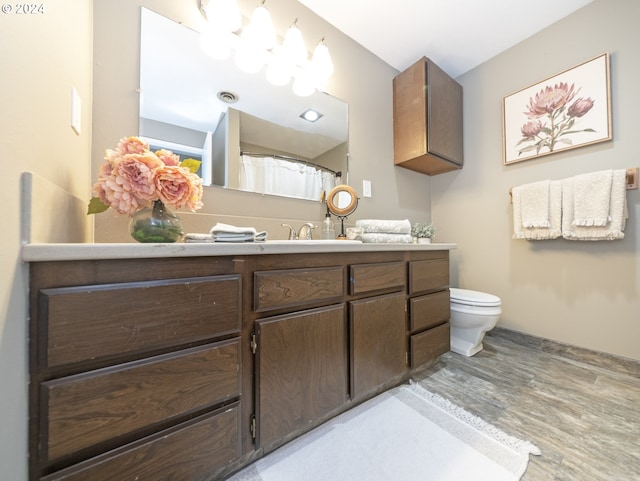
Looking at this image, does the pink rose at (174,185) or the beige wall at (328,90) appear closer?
the pink rose at (174,185)

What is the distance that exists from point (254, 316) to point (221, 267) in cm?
20

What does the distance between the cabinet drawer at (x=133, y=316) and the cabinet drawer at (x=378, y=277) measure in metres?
0.52

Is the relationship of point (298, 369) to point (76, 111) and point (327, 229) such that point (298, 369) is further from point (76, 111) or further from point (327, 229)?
point (76, 111)

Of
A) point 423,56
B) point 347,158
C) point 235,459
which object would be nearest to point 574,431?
point 235,459

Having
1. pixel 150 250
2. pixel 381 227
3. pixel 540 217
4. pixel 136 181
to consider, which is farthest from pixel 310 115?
pixel 540 217

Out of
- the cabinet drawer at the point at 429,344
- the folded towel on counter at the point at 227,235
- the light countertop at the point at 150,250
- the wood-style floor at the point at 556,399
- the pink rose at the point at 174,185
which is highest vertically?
the pink rose at the point at 174,185

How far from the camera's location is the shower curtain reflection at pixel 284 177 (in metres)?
1.40

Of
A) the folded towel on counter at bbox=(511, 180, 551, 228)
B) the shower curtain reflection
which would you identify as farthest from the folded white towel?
the folded towel on counter at bbox=(511, 180, 551, 228)

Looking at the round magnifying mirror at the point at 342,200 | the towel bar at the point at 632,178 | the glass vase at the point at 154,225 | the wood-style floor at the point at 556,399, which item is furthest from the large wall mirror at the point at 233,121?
the towel bar at the point at 632,178

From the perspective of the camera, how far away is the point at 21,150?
508 mm

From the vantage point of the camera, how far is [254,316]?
0.80 m

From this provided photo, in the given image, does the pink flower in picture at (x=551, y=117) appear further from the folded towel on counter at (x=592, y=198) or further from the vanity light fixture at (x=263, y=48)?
the vanity light fixture at (x=263, y=48)

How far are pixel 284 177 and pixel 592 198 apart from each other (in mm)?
1919

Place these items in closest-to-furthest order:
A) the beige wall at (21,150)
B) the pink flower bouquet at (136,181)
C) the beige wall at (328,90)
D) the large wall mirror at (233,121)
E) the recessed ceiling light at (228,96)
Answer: the beige wall at (21,150)
the pink flower bouquet at (136,181)
the beige wall at (328,90)
the large wall mirror at (233,121)
the recessed ceiling light at (228,96)
